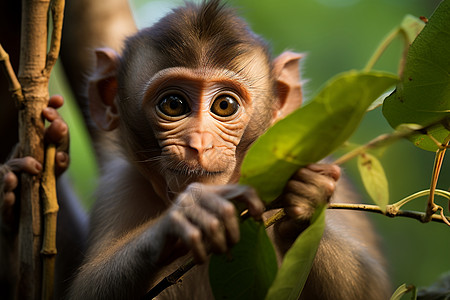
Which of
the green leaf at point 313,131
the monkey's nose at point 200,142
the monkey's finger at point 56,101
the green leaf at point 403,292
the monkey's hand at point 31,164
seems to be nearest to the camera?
the green leaf at point 313,131

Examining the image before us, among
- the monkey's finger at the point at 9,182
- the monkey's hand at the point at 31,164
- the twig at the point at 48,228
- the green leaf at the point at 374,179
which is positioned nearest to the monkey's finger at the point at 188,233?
the green leaf at the point at 374,179

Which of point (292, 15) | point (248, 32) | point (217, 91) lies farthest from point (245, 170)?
point (292, 15)

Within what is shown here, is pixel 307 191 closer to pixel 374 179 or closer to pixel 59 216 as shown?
pixel 374 179

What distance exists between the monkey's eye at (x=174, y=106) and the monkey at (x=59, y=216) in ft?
1.45

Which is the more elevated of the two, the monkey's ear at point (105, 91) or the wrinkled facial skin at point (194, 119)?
the monkey's ear at point (105, 91)

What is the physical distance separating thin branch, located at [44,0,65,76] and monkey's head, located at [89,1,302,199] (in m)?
0.42

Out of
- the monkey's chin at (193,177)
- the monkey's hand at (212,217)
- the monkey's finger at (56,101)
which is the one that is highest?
the monkey's finger at (56,101)

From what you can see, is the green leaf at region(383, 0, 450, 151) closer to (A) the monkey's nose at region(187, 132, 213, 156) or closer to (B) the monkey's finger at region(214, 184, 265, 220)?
(B) the monkey's finger at region(214, 184, 265, 220)

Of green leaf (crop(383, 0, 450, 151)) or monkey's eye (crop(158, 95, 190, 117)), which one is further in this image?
monkey's eye (crop(158, 95, 190, 117))

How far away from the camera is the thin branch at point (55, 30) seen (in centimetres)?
194

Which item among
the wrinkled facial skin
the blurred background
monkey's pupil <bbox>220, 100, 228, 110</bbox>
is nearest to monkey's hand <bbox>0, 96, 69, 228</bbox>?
the wrinkled facial skin

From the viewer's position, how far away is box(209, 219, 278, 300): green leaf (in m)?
1.24

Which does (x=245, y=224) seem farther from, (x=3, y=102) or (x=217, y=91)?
(x=3, y=102)

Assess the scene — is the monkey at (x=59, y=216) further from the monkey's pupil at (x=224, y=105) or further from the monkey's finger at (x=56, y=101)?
the monkey's pupil at (x=224, y=105)
